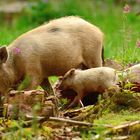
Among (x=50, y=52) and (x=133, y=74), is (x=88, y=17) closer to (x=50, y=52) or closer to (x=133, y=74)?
(x=50, y=52)

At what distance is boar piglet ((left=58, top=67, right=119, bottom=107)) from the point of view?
7.30m

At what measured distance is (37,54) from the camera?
813 centimetres

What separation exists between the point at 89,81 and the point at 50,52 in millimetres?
984

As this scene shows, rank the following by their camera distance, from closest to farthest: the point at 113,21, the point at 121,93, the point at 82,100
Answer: the point at 121,93 → the point at 82,100 → the point at 113,21

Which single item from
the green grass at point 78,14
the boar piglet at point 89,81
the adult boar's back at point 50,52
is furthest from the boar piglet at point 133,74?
the green grass at point 78,14

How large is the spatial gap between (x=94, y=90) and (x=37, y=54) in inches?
40.3

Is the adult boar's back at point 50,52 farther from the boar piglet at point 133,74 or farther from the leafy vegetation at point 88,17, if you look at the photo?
the leafy vegetation at point 88,17

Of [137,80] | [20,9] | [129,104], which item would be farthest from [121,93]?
[20,9]

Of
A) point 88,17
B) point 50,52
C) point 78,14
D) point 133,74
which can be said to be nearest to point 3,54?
point 50,52

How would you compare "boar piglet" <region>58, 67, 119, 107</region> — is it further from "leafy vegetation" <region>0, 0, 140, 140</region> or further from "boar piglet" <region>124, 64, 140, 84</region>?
"leafy vegetation" <region>0, 0, 140, 140</region>

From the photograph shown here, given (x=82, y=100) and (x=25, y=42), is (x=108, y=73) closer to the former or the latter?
(x=82, y=100)

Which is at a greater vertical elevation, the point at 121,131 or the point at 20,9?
the point at 121,131

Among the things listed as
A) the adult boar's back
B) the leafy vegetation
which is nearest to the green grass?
the leafy vegetation

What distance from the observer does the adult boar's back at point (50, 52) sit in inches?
315
